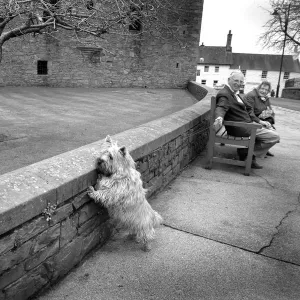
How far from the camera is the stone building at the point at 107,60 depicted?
19.6 meters

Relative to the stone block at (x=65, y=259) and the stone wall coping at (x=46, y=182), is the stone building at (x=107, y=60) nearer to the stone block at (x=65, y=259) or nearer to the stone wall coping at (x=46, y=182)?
the stone wall coping at (x=46, y=182)

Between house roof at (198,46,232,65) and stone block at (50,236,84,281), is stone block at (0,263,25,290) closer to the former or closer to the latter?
stone block at (50,236,84,281)

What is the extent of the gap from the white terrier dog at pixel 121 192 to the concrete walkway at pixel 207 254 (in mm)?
301

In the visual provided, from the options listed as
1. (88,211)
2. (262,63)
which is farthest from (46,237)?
(262,63)

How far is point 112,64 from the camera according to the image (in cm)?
2262

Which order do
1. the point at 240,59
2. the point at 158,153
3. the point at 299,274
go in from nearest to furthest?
the point at 299,274 → the point at 158,153 → the point at 240,59

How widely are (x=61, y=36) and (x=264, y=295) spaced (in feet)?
68.4

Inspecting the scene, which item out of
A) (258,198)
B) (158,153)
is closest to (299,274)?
(258,198)

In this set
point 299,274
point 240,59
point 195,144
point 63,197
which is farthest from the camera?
point 240,59

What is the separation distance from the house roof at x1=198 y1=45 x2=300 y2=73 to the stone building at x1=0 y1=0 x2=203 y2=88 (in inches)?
1707

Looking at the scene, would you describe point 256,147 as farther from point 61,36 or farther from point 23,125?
point 61,36

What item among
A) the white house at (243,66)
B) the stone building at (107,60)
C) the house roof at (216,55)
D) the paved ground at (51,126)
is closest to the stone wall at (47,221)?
→ the paved ground at (51,126)

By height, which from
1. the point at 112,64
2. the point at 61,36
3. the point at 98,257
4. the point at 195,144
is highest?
the point at 61,36

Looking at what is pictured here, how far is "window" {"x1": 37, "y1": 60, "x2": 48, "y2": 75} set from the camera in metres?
20.3
